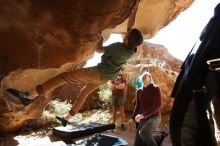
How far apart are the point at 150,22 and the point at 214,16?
739 cm

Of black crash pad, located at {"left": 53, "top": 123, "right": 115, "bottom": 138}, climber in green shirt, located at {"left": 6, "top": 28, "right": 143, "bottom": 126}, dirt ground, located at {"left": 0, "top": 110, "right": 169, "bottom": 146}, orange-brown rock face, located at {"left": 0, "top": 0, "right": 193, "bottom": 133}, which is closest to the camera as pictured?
orange-brown rock face, located at {"left": 0, "top": 0, "right": 193, "bottom": 133}

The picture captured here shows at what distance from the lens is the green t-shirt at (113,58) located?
688 centimetres

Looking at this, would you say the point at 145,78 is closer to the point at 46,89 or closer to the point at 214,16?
the point at 46,89

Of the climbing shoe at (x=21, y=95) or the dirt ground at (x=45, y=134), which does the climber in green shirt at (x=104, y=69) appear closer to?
the climbing shoe at (x=21, y=95)

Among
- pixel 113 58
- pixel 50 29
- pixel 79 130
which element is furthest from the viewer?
pixel 79 130

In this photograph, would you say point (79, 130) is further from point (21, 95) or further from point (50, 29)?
point (50, 29)

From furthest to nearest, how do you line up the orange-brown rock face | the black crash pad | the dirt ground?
the dirt ground < the black crash pad < the orange-brown rock face

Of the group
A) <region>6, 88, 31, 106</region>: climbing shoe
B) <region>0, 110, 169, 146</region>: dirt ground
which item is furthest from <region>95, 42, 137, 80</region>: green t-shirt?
<region>0, 110, 169, 146</region>: dirt ground

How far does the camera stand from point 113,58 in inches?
274

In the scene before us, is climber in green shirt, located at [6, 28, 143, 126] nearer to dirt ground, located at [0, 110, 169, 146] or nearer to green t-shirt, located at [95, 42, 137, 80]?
green t-shirt, located at [95, 42, 137, 80]

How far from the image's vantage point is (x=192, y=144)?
11.6 feet

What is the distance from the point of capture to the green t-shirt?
6883 mm

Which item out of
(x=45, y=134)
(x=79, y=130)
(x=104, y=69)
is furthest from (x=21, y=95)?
(x=45, y=134)

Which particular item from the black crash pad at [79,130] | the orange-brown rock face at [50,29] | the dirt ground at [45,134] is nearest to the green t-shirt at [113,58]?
the orange-brown rock face at [50,29]
